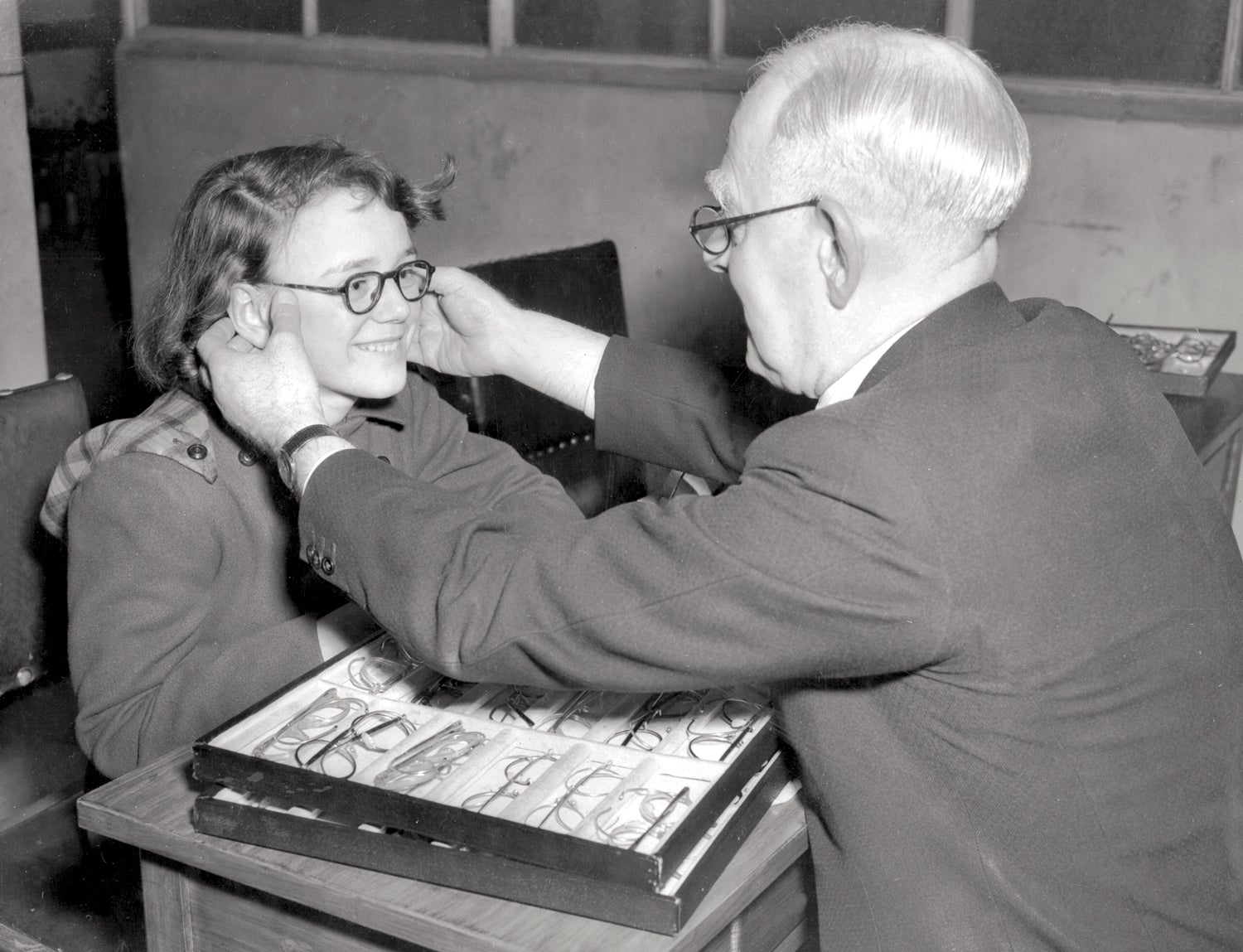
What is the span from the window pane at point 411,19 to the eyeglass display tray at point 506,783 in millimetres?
3679

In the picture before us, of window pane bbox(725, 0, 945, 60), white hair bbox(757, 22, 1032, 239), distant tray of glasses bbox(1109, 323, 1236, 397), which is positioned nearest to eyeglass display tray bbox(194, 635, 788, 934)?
white hair bbox(757, 22, 1032, 239)

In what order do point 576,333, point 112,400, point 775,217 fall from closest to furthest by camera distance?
point 775,217
point 576,333
point 112,400

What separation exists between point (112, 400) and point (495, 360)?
3639 mm

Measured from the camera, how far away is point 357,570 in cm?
130

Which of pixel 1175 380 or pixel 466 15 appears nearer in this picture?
pixel 1175 380

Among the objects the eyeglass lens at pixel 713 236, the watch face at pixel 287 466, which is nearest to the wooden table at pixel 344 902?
the watch face at pixel 287 466

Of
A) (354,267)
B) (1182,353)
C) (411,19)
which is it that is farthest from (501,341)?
(411,19)

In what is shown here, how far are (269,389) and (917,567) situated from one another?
0.78 m

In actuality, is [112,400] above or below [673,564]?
below

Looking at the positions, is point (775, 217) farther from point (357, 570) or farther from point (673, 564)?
point (357, 570)

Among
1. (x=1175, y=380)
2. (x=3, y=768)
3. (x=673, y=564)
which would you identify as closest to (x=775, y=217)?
(x=673, y=564)

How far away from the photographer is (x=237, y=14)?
5.05m

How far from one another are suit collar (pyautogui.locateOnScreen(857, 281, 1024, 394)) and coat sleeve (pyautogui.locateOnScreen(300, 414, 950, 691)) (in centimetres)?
19

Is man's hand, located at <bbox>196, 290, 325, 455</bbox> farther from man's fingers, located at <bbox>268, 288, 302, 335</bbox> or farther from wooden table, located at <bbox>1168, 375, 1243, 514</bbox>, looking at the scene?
wooden table, located at <bbox>1168, 375, 1243, 514</bbox>
